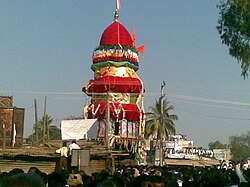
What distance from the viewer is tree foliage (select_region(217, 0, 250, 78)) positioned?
17.7 m

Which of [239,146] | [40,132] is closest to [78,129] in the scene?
[40,132]

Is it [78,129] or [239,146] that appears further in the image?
[239,146]

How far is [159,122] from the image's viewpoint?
5981 cm

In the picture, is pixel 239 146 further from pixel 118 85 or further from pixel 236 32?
pixel 236 32

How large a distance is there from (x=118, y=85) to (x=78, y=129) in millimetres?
12212

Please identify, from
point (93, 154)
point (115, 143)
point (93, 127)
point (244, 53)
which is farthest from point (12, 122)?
point (115, 143)

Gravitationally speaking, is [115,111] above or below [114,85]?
below

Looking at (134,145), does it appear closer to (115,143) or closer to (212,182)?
(115,143)

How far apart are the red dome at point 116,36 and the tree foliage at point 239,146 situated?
55.4 metres

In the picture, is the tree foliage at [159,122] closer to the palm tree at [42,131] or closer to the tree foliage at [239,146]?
the palm tree at [42,131]

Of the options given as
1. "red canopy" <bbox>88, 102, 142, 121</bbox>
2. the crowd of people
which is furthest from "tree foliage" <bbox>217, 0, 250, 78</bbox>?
"red canopy" <bbox>88, 102, 142, 121</bbox>

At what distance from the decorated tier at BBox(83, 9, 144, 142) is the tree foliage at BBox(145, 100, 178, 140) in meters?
15.6

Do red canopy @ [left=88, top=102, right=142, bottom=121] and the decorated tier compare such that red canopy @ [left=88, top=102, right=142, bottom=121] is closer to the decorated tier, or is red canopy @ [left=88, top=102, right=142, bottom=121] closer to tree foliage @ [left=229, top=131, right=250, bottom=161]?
the decorated tier

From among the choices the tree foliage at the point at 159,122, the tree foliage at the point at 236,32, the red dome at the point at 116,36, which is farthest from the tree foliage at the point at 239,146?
the tree foliage at the point at 236,32
